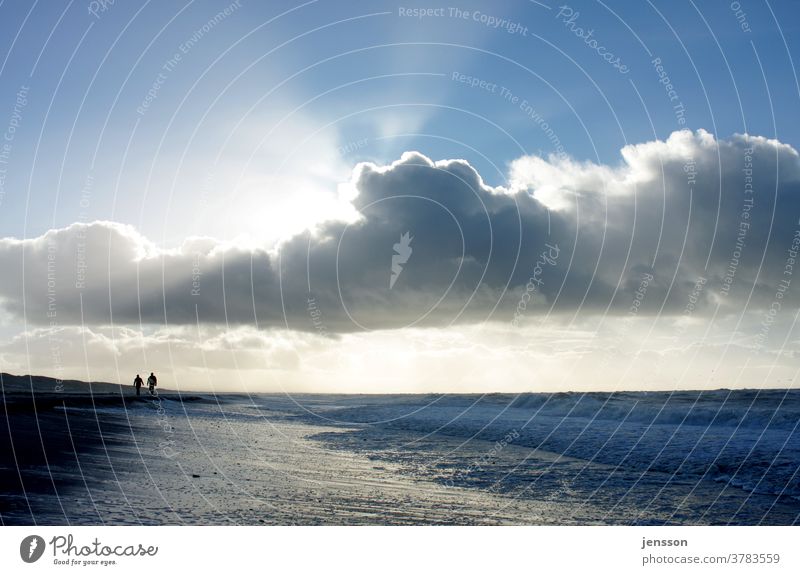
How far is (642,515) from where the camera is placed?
13.8 metres

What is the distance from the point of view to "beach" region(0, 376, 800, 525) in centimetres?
1218

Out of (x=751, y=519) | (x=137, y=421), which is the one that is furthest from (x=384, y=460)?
(x=137, y=421)

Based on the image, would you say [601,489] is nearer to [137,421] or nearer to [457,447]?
[457,447]

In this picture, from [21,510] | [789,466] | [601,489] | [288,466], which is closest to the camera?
[21,510]

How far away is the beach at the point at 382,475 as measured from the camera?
40.0 ft

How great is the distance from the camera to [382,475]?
1773cm

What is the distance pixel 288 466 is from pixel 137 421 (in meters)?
16.8
